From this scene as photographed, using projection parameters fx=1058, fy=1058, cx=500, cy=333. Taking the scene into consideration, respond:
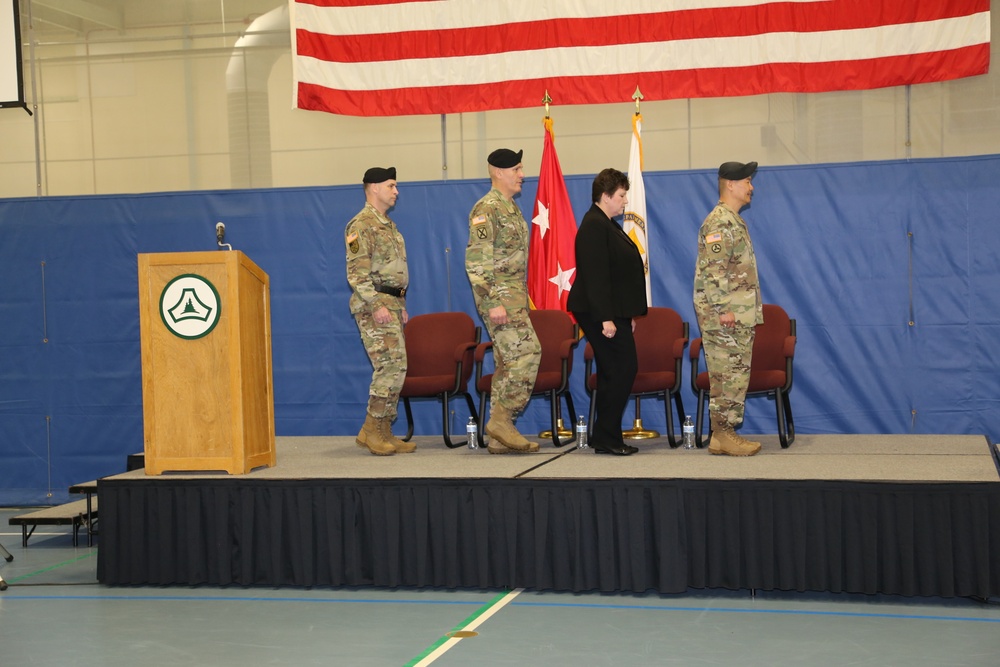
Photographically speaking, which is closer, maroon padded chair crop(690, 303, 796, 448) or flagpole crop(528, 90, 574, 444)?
maroon padded chair crop(690, 303, 796, 448)

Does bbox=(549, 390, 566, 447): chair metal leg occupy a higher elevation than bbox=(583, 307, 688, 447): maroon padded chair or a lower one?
lower

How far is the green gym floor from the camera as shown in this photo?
3572 millimetres

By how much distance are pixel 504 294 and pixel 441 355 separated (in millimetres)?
1172

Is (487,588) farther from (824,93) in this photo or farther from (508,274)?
(824,93)

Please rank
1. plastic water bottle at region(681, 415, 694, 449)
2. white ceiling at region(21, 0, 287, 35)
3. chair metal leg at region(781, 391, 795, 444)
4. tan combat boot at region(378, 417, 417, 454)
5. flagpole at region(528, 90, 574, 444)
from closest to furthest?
plastic water bottle at region(681, 415, 694, 449)
tan combat boot at region(378, 417, 417, 454)
chair metal leg at region(781, 391, 795, 444)
flagpole at region(528, 90, 574, 444)
white ceiling at region(21, 0, 287, 35)

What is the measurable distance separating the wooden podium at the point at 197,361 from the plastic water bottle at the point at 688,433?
2.25 meters

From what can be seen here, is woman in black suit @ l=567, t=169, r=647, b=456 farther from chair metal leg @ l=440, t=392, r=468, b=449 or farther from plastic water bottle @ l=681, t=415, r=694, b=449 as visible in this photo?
chair metal leg @ l=440, t=392, r=468, b=449

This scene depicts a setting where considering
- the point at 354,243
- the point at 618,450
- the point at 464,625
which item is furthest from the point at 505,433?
the point at 464,625

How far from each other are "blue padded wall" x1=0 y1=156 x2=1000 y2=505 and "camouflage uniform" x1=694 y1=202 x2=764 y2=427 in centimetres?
152

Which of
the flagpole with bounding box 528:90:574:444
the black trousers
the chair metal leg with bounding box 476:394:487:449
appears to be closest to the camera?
the black trousers

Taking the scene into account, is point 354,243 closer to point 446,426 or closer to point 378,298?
point 378,298

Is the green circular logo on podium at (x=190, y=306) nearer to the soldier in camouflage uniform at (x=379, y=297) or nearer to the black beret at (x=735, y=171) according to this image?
the soldier in camouflage uniform at (x=379, y=297)

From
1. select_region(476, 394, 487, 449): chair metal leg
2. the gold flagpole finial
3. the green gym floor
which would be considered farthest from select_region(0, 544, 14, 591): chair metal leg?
the gold flagpole finial

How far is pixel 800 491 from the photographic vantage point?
4.26 m
